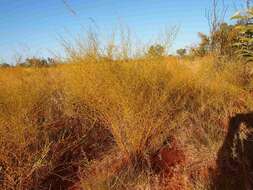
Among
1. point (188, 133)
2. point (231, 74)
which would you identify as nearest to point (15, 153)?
point (188, 133)

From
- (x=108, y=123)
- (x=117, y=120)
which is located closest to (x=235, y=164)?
(x=117, y=120)

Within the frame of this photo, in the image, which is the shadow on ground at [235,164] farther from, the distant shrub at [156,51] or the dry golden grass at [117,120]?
the distant shrub at [156,51]

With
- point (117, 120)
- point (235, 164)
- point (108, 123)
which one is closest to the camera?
point (235, 164)

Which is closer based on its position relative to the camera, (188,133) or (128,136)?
(128,136)

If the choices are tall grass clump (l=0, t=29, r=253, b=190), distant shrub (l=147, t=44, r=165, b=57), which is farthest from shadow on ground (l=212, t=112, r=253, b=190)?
distant shrub (l=147, t=44, r=165, b=57)

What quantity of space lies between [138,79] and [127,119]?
0.46m

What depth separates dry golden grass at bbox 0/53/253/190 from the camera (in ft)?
7.71

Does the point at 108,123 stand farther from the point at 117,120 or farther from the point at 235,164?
the point at 235,164

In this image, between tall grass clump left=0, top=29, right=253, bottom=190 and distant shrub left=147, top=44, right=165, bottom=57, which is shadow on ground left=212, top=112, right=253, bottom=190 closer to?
tall grass clump left=0, top=29, right=253, bottom=190

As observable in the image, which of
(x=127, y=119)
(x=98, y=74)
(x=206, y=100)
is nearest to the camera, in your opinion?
(x=127, y=119)

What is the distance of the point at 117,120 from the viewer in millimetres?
2717

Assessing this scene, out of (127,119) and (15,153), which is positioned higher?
(127,119)

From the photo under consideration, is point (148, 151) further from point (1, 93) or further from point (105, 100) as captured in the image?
point (1, 93)

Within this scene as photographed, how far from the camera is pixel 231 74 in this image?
4.49m
